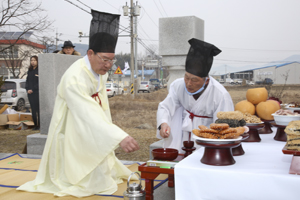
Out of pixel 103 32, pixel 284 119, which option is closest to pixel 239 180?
pixel 284 119

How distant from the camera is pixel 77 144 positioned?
11.0 feet

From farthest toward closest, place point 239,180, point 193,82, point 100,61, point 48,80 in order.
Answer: point 48,80 < point 100,61 < point 193,82 < point 239,180

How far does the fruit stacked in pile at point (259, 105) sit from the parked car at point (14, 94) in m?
13.0

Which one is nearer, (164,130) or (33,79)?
(164,130)

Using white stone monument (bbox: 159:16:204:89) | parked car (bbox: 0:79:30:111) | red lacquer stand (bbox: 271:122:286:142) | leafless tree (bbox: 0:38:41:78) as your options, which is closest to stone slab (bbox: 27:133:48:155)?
white stone monument (bbox: 159:16:204:89)

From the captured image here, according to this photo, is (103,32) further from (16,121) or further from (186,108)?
(16,121)

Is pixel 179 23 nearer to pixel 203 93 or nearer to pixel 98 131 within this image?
pixel 203 93

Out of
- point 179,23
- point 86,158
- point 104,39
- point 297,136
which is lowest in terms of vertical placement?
point 86,158

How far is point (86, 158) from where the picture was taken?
328 cm

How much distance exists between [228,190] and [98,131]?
164 centimetres

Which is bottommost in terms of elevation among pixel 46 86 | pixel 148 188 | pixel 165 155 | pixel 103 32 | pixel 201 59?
pixel 148 188

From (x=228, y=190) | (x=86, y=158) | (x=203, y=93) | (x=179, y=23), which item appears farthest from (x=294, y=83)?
(x=228, y=190)

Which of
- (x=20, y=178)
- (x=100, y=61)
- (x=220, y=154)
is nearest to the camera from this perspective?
(x=220, y=154)

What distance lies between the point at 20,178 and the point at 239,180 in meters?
3.63
